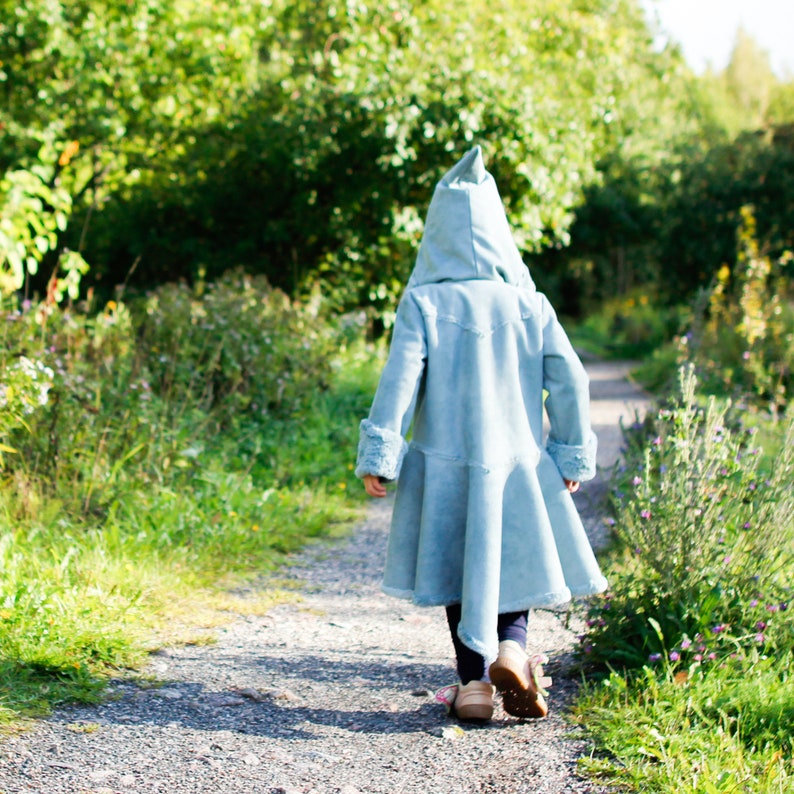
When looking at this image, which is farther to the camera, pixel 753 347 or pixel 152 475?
pixel 753 347

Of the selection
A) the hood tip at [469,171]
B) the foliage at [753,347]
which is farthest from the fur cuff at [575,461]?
the foliage at [753,347]

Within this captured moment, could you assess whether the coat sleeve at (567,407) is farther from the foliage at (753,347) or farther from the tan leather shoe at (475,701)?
the foliage at (753,347)

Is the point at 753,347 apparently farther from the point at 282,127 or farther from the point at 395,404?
the point at 395,404

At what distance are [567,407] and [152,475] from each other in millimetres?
2751

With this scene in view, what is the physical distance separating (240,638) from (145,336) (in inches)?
122

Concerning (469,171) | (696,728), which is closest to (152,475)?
(469,171)

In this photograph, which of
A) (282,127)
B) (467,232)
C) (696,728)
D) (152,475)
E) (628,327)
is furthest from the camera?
(628,327)

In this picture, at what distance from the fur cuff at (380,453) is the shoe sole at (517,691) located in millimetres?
662

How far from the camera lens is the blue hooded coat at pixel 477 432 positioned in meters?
3.02

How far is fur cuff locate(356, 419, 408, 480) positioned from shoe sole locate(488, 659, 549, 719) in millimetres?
662

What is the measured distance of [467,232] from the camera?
3.14 meters

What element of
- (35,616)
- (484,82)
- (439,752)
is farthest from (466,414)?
(484,82)

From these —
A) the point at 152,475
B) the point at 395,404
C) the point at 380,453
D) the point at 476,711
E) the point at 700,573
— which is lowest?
the point at 476,711

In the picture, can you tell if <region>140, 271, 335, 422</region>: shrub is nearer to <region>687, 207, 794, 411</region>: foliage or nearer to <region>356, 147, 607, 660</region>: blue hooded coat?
<region>687, 207, 794, 411</region>: foliage
